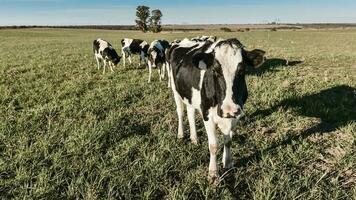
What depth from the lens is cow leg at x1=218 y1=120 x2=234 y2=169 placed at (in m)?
5.59

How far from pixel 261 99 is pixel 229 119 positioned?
184 inches

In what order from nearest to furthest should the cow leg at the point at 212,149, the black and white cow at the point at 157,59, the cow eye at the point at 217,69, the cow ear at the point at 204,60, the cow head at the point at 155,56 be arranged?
1. the cow eye at the point at 217,69
2. the cow ear at the point at 204,60
3. the cow leg at the point at 212,149
4. the black and white cow at the point at 157,59
5. the cow head at the point at 155,56

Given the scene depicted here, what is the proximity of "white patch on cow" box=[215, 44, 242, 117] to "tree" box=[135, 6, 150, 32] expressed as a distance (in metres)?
106

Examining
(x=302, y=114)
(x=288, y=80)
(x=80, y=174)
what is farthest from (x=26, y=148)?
(x=288, y=80)

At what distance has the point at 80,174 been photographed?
548 cm

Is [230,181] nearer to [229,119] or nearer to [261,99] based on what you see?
[229,119]

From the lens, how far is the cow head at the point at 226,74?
5.06 meters

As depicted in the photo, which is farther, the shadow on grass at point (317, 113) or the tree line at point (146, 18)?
the tree line at point (146, 18)

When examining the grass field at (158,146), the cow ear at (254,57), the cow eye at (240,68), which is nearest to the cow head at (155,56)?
the grass field at (158,146)

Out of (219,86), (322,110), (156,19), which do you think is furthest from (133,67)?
(156,19)

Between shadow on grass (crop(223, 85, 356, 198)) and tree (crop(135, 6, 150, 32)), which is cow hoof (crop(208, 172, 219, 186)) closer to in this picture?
shadow on grass (crop(223, 85, 356, 198))

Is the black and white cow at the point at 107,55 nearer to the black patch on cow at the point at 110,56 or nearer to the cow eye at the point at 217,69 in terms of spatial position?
the black patch on cow at the point at 110,56

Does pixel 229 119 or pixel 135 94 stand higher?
pixel 229 119

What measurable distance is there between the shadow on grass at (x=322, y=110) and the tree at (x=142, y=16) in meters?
100
